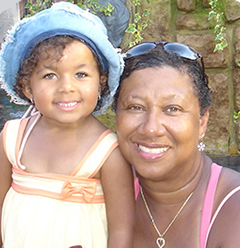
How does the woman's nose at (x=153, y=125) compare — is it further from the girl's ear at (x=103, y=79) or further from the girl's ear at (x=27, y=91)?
the girl's ear at (x=27, y=91)

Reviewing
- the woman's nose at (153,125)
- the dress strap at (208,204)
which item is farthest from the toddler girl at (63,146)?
the dress strap at (208,204)

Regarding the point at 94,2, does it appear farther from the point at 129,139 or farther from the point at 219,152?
the point at 219,152

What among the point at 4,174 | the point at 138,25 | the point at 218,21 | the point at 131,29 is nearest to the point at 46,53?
the point at 4,174

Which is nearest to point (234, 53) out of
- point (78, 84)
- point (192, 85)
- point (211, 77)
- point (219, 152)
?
point (211, 77)

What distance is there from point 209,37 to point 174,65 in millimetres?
1930

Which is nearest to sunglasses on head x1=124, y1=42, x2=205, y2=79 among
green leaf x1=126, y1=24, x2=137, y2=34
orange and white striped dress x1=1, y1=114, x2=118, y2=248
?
orange and white striped dress x1=1, y1=114, x2=118, y2=248

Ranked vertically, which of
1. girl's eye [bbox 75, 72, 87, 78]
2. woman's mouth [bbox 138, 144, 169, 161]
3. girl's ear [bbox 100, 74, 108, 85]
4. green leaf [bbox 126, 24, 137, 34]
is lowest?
woman's mouth [bbox 138, 144, 169, 161]

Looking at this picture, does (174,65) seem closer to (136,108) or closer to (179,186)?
(136,108)

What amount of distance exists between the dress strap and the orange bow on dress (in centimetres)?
60

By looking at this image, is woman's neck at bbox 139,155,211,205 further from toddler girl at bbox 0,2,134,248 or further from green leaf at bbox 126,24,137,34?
green leaf at bbox 126,24,137,34

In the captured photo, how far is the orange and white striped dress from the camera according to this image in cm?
179

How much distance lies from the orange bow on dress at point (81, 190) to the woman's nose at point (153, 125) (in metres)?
0.44

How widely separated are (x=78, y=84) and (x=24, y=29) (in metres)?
0.39

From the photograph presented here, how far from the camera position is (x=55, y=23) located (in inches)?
65.8
